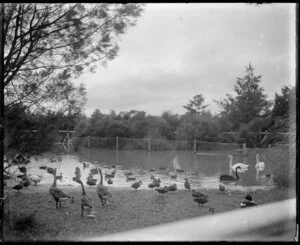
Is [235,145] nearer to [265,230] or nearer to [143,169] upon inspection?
[143,169]

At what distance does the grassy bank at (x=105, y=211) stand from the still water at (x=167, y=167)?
48 cm

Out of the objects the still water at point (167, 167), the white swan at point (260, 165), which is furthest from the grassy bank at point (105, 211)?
the white swan at point (260, 165)

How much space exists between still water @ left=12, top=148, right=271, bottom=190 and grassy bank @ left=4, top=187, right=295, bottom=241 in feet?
1.59

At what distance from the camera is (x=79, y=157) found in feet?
17.3

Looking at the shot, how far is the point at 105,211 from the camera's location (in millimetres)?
4043

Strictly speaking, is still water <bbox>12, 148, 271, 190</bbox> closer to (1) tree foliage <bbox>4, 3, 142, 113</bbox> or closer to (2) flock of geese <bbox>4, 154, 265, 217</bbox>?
(2) flock of geese <bbox>4, 154, 265, 217</bbox>

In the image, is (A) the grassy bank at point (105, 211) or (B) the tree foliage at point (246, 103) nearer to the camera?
(A) the grassy bank at point (105, 211)

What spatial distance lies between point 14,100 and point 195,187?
4.22m

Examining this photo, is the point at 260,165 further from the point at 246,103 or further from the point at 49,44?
the point at 49,44

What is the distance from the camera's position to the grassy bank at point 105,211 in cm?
289

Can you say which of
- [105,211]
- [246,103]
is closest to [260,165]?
[246,103]

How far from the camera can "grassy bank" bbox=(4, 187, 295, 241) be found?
289cm

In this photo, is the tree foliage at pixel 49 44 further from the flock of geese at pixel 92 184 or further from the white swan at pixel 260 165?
the white swan at pixel 260 165

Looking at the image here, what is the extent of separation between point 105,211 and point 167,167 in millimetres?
2929
